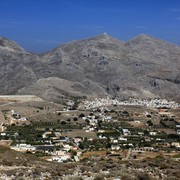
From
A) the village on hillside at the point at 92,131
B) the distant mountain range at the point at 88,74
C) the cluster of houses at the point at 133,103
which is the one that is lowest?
the village on hillside at the point at 92,131

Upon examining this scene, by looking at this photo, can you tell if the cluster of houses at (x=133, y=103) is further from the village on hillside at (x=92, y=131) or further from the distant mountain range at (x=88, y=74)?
the distant mountain range at (x=88, y=74)

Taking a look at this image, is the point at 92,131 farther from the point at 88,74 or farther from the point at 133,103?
the point at 88,74

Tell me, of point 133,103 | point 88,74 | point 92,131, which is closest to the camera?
point 92,131

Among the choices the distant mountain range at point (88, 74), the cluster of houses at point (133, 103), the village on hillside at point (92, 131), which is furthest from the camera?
the distant mountain range at point (88, 74)

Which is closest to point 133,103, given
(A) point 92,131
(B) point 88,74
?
(A) point 92,131

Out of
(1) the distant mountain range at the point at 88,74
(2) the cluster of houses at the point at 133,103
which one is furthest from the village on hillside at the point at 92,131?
(1) the distant mountain range at the point at 88,74

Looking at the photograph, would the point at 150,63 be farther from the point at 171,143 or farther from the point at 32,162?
the point at 32,162

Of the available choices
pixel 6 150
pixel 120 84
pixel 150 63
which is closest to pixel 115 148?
pixel 6 150

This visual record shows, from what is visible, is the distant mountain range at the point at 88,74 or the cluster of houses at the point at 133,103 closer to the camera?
the cluster of houses at the point at 133,103

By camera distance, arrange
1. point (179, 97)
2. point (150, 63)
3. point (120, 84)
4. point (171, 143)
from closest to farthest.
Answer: point (171, 143)
point (179, 97)
point (120, 84)
point (150, 63)
